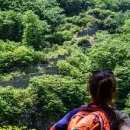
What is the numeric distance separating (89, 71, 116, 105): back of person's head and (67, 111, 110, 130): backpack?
0.16m

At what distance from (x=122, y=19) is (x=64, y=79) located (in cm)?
3089

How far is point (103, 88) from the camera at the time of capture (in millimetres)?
4445

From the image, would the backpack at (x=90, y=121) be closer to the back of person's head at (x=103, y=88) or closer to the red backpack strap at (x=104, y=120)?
the red backpack strap at (x=104, y=120)

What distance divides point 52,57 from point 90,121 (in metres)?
44.0

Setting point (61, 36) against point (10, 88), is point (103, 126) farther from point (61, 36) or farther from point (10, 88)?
point (61, 36)

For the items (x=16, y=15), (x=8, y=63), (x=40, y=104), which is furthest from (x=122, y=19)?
(x=40, y=104)

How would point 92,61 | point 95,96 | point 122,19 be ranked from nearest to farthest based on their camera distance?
point 95,96 → point 92,61 → point 122,19

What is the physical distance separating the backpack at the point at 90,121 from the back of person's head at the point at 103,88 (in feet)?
0.54

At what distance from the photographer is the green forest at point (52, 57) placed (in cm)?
3762

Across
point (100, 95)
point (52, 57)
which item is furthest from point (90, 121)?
point (52, 57)

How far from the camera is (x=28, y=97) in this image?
123 feet

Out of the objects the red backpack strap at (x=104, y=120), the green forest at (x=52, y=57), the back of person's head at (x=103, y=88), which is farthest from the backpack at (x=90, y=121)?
the green forest at (x=52, y=57)

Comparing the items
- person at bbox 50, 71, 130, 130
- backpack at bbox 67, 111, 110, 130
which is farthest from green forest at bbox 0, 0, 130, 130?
backpack at bbox 67, 111, 110, 130

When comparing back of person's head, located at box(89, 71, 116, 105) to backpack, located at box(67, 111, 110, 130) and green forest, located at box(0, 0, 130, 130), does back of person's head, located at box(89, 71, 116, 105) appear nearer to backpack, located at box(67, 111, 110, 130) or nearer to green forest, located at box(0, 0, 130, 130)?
backpack, located at box(67, 111, 110, 130)
